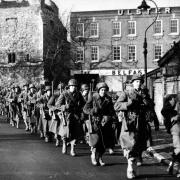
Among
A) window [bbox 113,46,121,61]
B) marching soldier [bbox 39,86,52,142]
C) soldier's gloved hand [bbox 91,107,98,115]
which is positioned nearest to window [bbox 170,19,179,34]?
window [bbox 113,46,121,61]

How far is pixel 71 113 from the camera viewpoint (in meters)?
10.6

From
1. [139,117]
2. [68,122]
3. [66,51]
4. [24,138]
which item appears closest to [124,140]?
[139,117]

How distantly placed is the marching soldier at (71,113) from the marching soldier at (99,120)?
63.0 inches

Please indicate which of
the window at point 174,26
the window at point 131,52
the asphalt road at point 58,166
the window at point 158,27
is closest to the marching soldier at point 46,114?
the asphalt road at point 58,166

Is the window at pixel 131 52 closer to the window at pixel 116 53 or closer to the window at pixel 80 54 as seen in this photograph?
the window at pixel 116 53

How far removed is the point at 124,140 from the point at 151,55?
36.7 metres

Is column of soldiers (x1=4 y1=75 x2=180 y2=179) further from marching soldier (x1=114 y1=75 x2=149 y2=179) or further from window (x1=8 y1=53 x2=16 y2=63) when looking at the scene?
window (x1=8 y1=53 x2=16 y2=63)

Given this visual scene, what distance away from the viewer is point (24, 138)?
14.2 meters

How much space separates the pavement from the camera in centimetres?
937

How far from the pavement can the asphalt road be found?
7.0 inches

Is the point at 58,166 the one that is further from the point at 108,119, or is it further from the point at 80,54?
the point at 80,54

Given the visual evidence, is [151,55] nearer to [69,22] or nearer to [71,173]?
[69,22]

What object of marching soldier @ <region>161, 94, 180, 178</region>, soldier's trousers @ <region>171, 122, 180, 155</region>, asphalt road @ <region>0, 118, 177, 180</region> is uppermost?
marching soldier @ <region>161, 94, 180, 178</region>

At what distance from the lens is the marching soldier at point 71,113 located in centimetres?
1045
